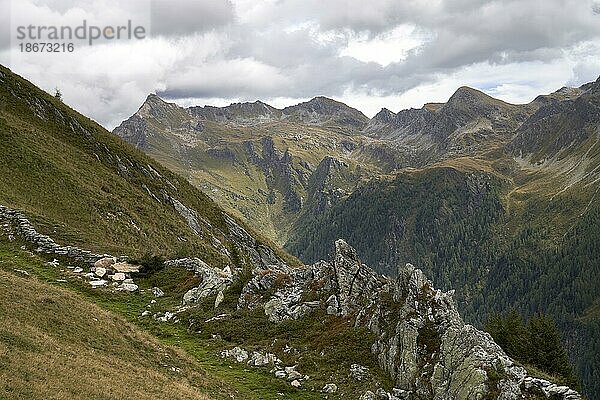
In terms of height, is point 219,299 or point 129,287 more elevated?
point 129,287

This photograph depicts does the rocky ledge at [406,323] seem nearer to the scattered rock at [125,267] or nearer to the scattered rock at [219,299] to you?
the scattered rock at [219,299]

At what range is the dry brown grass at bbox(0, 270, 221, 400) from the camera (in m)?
18.1

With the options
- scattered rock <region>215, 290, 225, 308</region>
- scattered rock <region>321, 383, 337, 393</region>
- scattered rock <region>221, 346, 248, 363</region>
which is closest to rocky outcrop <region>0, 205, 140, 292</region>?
scattered rock <region>215, 290, 225, 308</region>

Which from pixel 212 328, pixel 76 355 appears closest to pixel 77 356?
→ pixel 76 355

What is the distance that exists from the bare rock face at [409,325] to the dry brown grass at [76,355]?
10849 millimetres

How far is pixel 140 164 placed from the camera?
97.2 m

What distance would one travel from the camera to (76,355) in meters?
22.2

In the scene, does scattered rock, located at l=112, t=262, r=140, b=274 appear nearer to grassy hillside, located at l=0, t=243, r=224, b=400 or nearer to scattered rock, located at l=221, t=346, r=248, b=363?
grassy hillside, located at l=0, t=243, r=224, b=400

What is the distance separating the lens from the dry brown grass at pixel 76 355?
712 inches

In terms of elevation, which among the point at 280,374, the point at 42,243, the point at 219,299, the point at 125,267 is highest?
the point at 42,243

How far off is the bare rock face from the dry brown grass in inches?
427

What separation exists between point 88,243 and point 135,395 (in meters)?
38.1

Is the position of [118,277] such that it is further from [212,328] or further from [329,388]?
[329,388]

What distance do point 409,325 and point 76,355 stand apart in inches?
769
